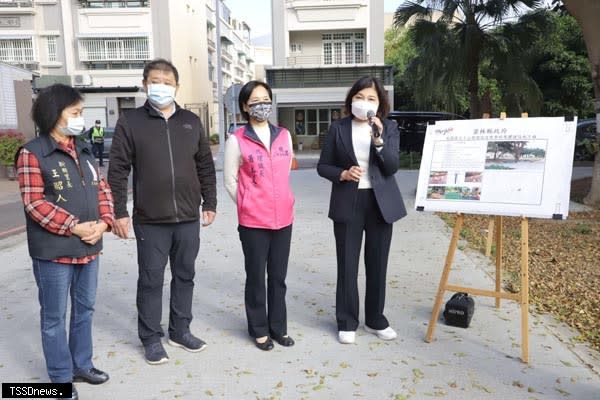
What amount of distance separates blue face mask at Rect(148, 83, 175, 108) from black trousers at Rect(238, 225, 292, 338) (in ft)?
3.31

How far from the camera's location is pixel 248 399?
10.6 feet

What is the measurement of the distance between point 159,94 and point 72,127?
0.64m

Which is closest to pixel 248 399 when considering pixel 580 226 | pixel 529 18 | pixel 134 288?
pixel 134 288

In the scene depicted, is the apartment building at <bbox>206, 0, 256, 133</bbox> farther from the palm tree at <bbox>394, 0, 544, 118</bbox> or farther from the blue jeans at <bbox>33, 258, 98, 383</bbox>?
the blue jeans at <bbox>33, 258, 98, 383</bbox>

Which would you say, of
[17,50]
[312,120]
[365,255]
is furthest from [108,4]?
[365,255]

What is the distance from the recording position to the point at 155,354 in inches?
145

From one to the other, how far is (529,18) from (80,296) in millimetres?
16224

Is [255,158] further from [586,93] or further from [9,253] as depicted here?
[586,93]

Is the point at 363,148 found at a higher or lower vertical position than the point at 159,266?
higher

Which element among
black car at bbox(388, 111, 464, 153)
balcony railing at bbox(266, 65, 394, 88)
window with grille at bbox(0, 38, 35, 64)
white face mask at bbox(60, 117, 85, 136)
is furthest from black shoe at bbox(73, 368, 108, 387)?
window with grille at bbox(0, 38, 35, 64)

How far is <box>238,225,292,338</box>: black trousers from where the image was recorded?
3.81 m

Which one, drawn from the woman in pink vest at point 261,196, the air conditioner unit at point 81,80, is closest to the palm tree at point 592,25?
the woman in pink vest at point 261,196

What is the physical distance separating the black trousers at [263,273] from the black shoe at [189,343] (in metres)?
0.38

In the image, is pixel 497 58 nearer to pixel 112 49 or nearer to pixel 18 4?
pixel 112 49
